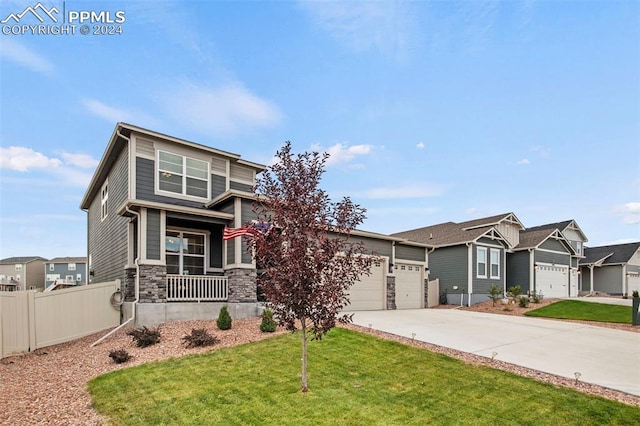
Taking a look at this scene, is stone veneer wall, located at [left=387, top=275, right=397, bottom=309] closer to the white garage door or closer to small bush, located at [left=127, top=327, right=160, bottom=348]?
small bush, located at [left=127, top=327, right=160, bottom=348]

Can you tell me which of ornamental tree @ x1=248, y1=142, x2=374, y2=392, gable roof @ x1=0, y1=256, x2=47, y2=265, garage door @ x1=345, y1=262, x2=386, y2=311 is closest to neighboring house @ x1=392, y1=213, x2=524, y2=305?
garage door @ x1=345, y1=262, x2=386, y2=311

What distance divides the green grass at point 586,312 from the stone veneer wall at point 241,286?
12877 millimetres

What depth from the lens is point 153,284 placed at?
11.9m

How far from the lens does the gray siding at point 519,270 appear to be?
25781 millimetres

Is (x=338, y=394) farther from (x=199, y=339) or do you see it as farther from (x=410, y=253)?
(x=410, y=253)

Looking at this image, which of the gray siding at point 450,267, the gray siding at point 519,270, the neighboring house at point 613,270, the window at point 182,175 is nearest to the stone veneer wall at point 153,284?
the window at point 182,175

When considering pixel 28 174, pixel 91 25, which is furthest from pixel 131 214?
pixel 28 174

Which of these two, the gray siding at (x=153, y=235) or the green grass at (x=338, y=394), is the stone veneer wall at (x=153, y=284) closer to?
the gray siding at (x=153, y=235)

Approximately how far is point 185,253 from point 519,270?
21.9m

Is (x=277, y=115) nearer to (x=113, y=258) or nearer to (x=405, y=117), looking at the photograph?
(x=405, y=117)

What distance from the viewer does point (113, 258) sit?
16156mm

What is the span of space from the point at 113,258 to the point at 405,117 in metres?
13.1

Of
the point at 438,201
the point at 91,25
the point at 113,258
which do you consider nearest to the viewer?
the point at 91,25

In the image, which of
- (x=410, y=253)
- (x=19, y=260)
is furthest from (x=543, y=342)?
(x=19, y=260)
